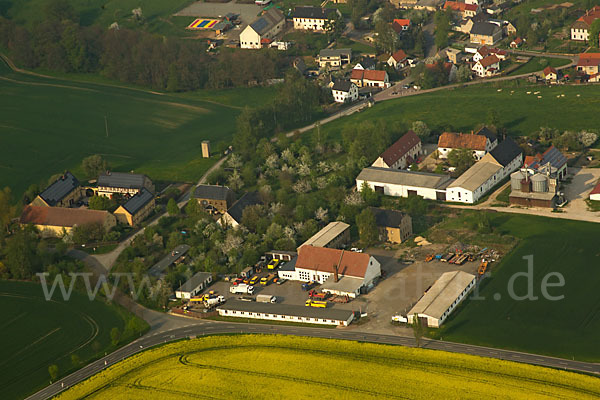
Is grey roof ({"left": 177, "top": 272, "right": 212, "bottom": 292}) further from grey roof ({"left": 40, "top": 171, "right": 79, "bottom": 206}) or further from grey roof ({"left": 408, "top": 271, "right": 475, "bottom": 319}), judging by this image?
grey roof ({"left": 40, "top": 171, "right": 79, "bottom": 206})

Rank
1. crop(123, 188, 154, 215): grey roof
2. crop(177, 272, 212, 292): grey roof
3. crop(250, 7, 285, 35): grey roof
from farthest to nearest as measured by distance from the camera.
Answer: crop(250, 7, 285, 35): grey roof < crop(123, 188, 154, 215): grey roof < crop(177, 272, 212, 292): grey roof

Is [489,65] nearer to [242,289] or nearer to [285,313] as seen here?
[242,289]

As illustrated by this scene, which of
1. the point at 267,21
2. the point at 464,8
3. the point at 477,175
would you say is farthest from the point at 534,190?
the point at 267,21

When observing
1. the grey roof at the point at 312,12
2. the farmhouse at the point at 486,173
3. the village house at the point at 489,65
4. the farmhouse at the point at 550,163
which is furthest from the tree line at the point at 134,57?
the farmhouse at the point at 550,163

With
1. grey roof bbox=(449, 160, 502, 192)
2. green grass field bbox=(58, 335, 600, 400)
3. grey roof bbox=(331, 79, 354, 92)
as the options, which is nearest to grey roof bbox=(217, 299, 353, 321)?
green grass field bbox=(58, 335, 600, 400)

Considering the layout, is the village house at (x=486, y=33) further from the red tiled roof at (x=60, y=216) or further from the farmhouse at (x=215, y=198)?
the red tiled roof at (x=60, y=216)

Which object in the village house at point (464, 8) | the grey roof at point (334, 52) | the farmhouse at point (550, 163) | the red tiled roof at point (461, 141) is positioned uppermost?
the village house at point (464, 8)

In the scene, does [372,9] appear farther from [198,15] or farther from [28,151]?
[28,151]
